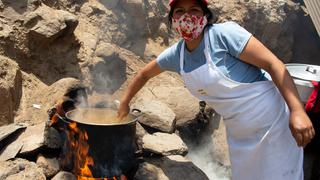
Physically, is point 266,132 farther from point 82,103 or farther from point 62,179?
point 82,103

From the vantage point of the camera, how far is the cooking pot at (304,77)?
367 centimetres

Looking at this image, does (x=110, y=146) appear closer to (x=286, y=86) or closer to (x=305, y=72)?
(x=286, y=86)

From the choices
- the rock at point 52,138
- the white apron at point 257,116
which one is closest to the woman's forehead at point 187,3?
the white apron at point 257,116

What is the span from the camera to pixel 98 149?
3.20m

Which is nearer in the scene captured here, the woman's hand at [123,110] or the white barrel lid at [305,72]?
the woman's hand at [123,110]

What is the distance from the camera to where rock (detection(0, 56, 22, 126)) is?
434cm

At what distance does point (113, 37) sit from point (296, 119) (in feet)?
13.6

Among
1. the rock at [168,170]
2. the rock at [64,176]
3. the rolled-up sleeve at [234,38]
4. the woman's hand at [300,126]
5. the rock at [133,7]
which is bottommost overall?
the rock at [168,170]

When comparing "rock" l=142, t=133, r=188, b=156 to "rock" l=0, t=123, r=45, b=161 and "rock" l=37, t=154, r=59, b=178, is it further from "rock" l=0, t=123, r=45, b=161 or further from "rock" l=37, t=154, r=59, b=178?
"rock" l=0, t=123, r=45, b=161

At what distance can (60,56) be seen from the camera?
5312mm

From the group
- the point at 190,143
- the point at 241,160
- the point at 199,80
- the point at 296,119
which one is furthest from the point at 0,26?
the point at 296,119

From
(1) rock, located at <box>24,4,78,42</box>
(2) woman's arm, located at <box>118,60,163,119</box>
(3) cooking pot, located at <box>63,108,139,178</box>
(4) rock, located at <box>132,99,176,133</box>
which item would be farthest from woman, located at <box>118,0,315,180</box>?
(1) rock, located at <box>24,4,78,42</box>

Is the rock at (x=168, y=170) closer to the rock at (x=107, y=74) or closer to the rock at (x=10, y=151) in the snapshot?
the rock at (x=10, y=151)

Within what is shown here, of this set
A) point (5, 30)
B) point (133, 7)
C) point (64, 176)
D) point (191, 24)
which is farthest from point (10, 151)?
point (133, 7)
